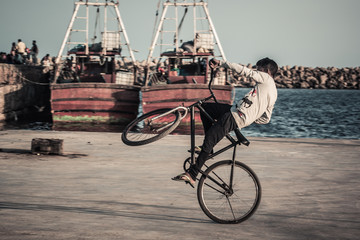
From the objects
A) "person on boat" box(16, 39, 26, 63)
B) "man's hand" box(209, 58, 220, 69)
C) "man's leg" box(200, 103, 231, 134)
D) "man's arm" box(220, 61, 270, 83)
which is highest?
"person on boat" box(16, 39, 26, 63)

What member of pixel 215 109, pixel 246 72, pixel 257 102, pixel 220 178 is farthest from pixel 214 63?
pixel 220 178

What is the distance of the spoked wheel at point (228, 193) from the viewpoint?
5.16 m

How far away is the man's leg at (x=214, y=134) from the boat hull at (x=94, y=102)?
19.8 meters

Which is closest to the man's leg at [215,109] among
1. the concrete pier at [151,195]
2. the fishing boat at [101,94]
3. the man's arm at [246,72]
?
the man's arm at [246,72]

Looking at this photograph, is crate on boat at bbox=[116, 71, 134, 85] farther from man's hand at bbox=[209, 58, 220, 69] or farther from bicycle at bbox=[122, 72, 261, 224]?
man's hand at bbox=[209, 58, 220, 69]

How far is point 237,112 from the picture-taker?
204 inches

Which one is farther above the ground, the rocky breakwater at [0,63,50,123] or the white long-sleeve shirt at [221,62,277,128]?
the white long-sleeve shirt at [221,62,277,128]

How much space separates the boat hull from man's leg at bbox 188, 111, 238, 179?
19799 mm

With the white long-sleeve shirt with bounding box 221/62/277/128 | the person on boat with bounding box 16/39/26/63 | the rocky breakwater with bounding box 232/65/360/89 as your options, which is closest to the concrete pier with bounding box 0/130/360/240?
the white long-sleeve shirt with bounding box 221/62/277/128

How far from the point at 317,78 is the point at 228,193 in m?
155

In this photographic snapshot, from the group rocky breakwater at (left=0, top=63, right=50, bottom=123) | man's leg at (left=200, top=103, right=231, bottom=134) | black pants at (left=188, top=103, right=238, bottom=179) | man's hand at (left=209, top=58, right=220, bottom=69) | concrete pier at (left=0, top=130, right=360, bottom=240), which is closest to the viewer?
concrete pier at (left=0, top=130, right=360, bottom=240)

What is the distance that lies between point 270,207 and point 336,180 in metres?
2.27

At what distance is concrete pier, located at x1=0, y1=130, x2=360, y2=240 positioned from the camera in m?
4.84

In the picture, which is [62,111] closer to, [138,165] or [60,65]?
[60,65]
